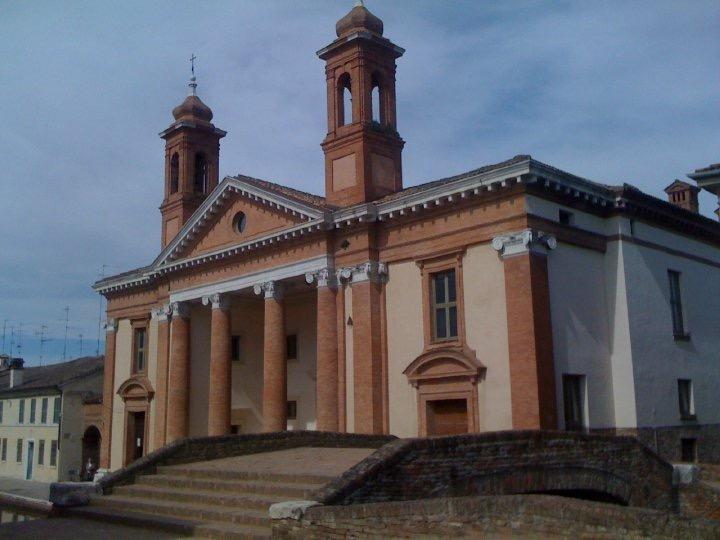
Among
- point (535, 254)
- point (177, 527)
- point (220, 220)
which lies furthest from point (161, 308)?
point (177, 527)

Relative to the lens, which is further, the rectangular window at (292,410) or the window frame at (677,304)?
the rectangular window at (292,410)

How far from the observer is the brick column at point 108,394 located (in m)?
33.0

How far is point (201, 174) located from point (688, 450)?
21500 mm

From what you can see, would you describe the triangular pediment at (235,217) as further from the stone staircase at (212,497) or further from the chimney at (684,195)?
the chimney at (684,195)

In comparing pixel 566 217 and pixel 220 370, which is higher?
pixel 566 217

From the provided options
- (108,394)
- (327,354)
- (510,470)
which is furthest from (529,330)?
(108,394)

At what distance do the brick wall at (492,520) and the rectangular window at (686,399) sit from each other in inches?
569

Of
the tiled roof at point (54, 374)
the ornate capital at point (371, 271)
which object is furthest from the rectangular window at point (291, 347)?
the tiled roof at point (54, 374)

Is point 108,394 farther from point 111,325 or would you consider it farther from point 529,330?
point 529,330

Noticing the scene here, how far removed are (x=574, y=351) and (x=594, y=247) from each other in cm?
296

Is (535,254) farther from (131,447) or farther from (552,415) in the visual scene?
(131,447)

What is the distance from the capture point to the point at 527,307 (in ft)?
60.5

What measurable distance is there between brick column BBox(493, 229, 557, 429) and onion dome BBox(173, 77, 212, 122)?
59.4 feet

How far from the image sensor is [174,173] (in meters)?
33.1
